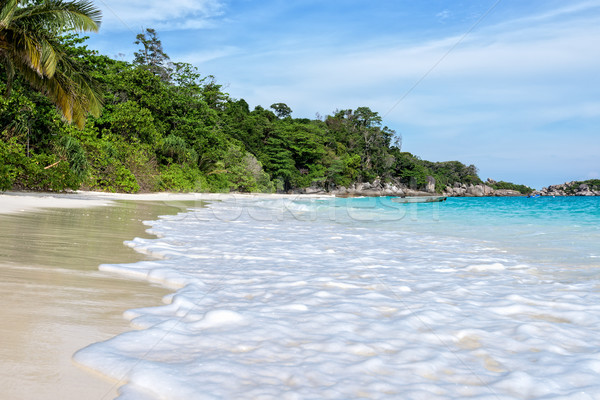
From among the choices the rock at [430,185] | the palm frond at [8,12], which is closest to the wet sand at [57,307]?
the palm frond at [8,12]

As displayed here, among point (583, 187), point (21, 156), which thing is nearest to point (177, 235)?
point (21, 156)

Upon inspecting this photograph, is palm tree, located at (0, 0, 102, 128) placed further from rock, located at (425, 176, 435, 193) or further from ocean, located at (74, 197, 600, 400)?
rock, located at (425, 176, 435, 193)

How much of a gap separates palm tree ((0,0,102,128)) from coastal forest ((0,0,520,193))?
29 mm

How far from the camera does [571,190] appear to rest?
124m

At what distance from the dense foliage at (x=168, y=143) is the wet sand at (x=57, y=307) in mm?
9989

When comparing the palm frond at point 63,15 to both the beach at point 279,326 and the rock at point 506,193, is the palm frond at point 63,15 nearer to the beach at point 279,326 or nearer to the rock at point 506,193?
the beach at point 279,326

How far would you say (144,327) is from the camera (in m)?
2.21

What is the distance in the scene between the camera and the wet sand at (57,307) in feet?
4.88

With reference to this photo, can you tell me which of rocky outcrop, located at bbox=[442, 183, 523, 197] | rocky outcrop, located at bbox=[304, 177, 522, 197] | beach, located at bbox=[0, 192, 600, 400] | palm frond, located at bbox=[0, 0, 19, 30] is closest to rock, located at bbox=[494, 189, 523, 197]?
rocky outcrop, located at bbox=[442, 183, 523, 197]

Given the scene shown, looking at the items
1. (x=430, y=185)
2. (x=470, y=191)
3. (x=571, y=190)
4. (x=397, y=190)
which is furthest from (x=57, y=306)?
(x=571, y=190)

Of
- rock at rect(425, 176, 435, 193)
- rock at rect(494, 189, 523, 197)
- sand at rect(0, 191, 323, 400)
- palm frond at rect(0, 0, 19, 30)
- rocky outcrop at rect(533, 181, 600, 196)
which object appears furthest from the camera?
rocky outcrop at rect(533, 181, 600, 196)

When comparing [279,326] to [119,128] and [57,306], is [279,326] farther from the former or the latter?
[119,128]

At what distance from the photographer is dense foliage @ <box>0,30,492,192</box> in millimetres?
14672

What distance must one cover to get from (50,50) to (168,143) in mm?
17074
